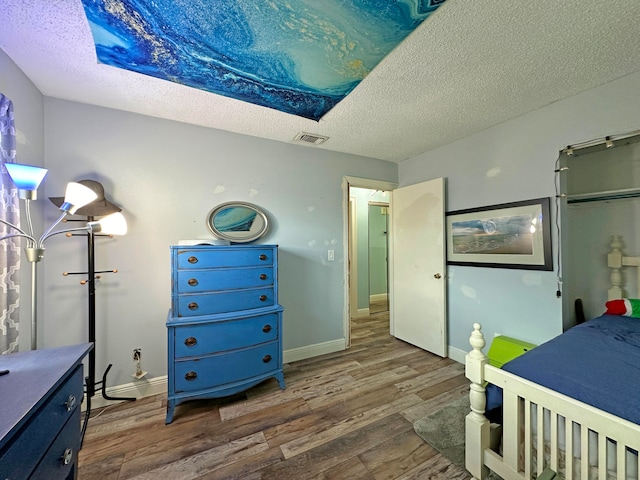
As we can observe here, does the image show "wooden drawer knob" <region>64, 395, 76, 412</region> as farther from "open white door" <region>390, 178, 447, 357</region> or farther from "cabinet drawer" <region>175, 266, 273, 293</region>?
"open white door" <region>390, 178, 447, 357</region>

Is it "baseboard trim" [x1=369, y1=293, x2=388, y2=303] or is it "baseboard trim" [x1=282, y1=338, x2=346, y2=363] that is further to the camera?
"baseboard trim" [x1=369, y1=293, x2=388, y2=303]

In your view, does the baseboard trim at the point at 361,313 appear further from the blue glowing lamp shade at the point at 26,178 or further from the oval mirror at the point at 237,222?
the blue glowing lamp shade at the point at 26,178

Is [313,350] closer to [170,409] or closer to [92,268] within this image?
[170,409]

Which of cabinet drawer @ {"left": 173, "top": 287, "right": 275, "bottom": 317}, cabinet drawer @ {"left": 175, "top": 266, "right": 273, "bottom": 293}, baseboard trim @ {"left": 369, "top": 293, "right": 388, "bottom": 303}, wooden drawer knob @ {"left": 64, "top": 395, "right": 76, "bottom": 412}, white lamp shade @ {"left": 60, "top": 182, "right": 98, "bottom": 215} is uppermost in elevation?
white lamp shade @ {"left": 60, "top": 182, "right": 98, "bottom": 215}

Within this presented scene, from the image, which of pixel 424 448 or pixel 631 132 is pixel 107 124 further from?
pixel 631 132

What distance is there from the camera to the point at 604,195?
196 centimetres

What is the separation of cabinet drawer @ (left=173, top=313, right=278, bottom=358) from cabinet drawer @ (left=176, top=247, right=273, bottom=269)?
1.50 ft

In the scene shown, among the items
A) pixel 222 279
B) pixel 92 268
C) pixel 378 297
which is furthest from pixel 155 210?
pixel 378 297

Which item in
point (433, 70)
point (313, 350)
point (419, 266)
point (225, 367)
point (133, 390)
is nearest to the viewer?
point (433, 70)

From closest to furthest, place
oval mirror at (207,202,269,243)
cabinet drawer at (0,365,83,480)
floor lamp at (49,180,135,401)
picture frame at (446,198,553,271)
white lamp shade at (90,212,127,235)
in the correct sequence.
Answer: cabinet drawer at (0,365,83,480), white lamp shade at (90,212,127,235), floor lamp at (49,180,135,401), picture frame at (446,198,553,271), oval mirror at (207,202,269,243)

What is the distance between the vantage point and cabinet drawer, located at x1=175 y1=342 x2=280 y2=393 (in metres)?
1.78

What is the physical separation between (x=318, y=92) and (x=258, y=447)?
2.48 meters

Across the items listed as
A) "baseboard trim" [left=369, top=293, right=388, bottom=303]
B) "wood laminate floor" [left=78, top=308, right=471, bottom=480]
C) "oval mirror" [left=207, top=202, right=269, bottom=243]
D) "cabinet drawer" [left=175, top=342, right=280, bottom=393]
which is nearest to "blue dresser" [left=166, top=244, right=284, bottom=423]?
"cabinet drawer" [left=175, top=342, right=280, bottom=393]

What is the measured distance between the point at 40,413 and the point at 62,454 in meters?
0.29
